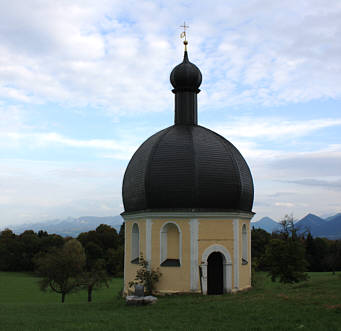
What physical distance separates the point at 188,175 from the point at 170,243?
144 inches

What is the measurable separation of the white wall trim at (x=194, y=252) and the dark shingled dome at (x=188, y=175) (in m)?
0.82

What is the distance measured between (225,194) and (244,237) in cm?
369

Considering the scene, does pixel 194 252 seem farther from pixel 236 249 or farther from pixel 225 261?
pixel 236 249

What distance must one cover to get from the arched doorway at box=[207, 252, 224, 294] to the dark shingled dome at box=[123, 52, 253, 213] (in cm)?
277

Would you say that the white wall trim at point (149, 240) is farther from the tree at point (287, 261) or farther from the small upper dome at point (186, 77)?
the tree at point (287, 261)

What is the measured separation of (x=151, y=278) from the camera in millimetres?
21031

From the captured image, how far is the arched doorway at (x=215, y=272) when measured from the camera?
22.2 meters

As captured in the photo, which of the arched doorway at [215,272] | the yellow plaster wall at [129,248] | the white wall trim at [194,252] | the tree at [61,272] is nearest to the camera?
the white wall trim at [194,252]

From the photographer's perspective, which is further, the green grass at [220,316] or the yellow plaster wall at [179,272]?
the yellow plaster wall at [179,272]

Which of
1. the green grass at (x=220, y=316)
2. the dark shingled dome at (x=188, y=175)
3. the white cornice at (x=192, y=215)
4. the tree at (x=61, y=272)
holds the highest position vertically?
the dark shingled dome at (x=188, y=175)

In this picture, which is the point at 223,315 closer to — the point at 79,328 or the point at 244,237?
the point at 79,328

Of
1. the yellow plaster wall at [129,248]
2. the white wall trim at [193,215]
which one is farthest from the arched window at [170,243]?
the yellow plaster wall at [129,248]

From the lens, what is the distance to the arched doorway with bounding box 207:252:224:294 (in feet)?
72.7

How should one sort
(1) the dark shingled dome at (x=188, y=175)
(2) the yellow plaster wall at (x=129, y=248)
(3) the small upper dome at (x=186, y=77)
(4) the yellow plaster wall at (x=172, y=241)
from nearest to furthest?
(1) the dark shingled dome at (x=188, y=175), (4) the yellow plaster wall at (x=172, y=241), (2) the yellow plaster wall at (x=129, y=248), (3) the small upper dome at (x=186, y=77)
